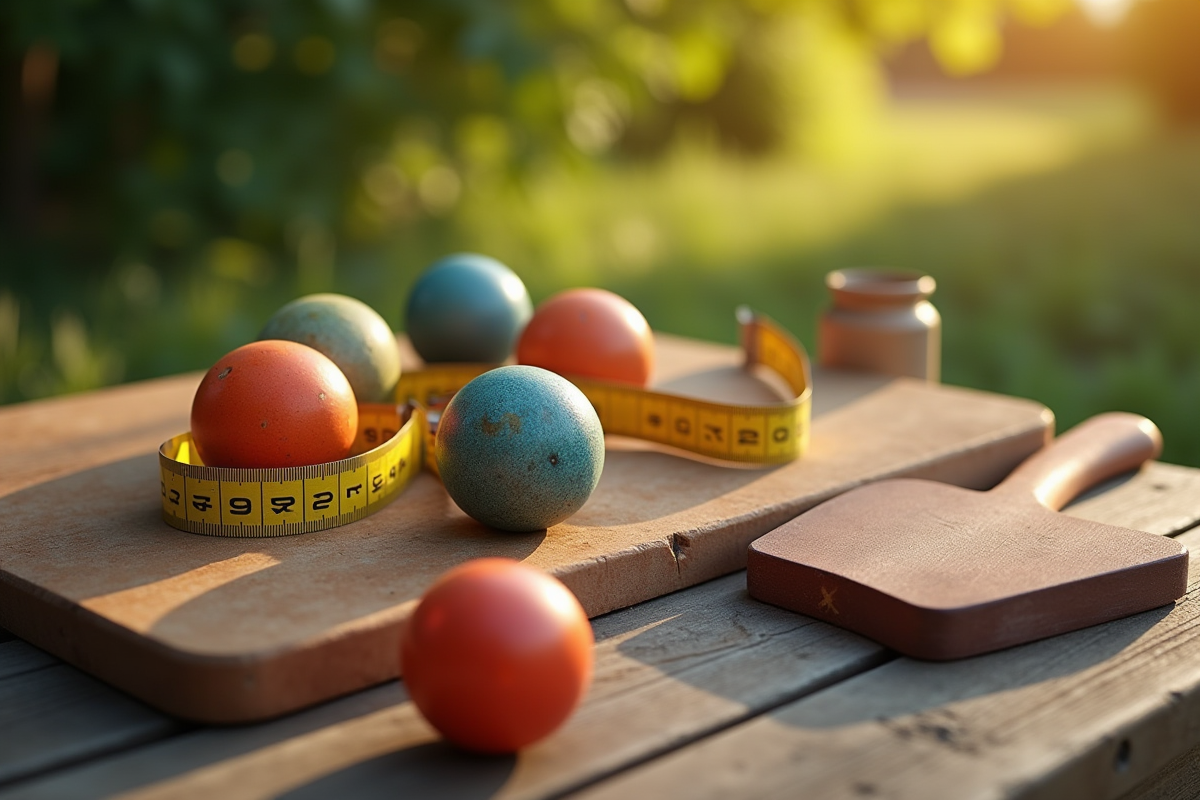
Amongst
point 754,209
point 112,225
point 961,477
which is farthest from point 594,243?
point 961,477

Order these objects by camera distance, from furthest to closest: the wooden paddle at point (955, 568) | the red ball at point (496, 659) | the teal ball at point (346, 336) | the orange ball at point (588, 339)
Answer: the orange ball at point (588, 339) < the teal ball at point (346, 336) < the wooden paddle at point (955, 568) < the red ball at point (496, 659)

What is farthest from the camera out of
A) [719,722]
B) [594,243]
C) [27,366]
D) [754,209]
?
[754,209]

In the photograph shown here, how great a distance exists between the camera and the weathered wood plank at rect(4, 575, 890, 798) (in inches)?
56.2

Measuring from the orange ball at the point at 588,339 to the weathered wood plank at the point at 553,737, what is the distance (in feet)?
2.74

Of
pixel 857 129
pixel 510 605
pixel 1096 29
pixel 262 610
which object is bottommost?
pixel 262 610

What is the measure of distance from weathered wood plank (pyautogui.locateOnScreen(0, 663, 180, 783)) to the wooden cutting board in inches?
1.1

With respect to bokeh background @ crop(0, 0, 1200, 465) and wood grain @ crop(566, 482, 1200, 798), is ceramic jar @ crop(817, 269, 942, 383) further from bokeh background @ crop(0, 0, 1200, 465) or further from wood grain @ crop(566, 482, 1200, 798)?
bokeh background @ crop(0, 0, 1200, 465)

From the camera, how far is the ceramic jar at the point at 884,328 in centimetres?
299

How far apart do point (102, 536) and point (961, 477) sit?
5.39ft

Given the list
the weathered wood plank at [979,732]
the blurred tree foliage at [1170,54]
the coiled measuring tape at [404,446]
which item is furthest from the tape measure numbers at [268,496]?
the blurred tree foliage at [1170,54]

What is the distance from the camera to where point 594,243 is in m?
6.61

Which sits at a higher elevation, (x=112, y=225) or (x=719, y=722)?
(x=112, y=225)

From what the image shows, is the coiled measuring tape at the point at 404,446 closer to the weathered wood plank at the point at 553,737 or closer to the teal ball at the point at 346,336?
the teal ball at the point at 346,336

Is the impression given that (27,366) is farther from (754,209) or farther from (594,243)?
(754,209)
